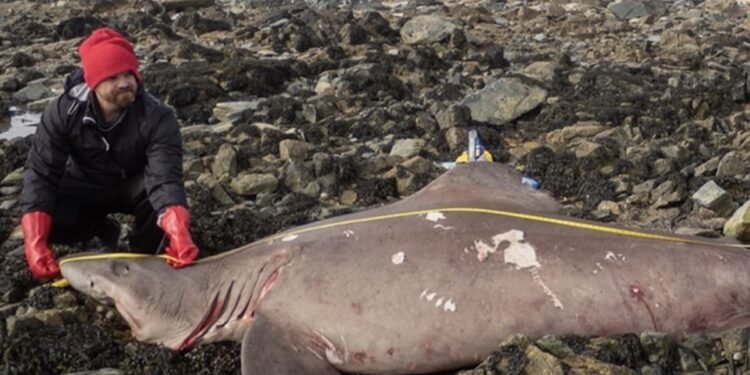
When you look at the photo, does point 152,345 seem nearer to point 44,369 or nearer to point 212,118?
point 44,369

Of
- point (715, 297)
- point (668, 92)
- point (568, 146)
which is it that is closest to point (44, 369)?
point (715, 297)

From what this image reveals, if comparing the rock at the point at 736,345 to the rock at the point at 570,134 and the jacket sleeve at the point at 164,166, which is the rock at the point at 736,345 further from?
the rock at the point at 570,134

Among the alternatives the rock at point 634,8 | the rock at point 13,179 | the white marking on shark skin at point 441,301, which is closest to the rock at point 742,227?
the white marking on shark skin at point 441,301

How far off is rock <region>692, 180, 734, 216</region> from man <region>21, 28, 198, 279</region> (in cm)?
415

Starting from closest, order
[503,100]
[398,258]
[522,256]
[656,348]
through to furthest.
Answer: [656,348]
[522,256]
[398,258]
[503,100]

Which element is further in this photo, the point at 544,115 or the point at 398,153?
the point at 544,115

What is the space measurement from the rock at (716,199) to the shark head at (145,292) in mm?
4203

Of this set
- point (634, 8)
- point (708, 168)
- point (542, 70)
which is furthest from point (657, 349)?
point (634, 8)

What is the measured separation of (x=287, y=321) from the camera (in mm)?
5598

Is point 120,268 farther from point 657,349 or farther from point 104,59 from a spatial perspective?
point 657,349

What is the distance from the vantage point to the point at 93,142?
669 cm

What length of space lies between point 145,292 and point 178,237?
40cm

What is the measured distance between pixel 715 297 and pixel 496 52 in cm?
891

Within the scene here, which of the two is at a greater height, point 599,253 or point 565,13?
point 599,253
